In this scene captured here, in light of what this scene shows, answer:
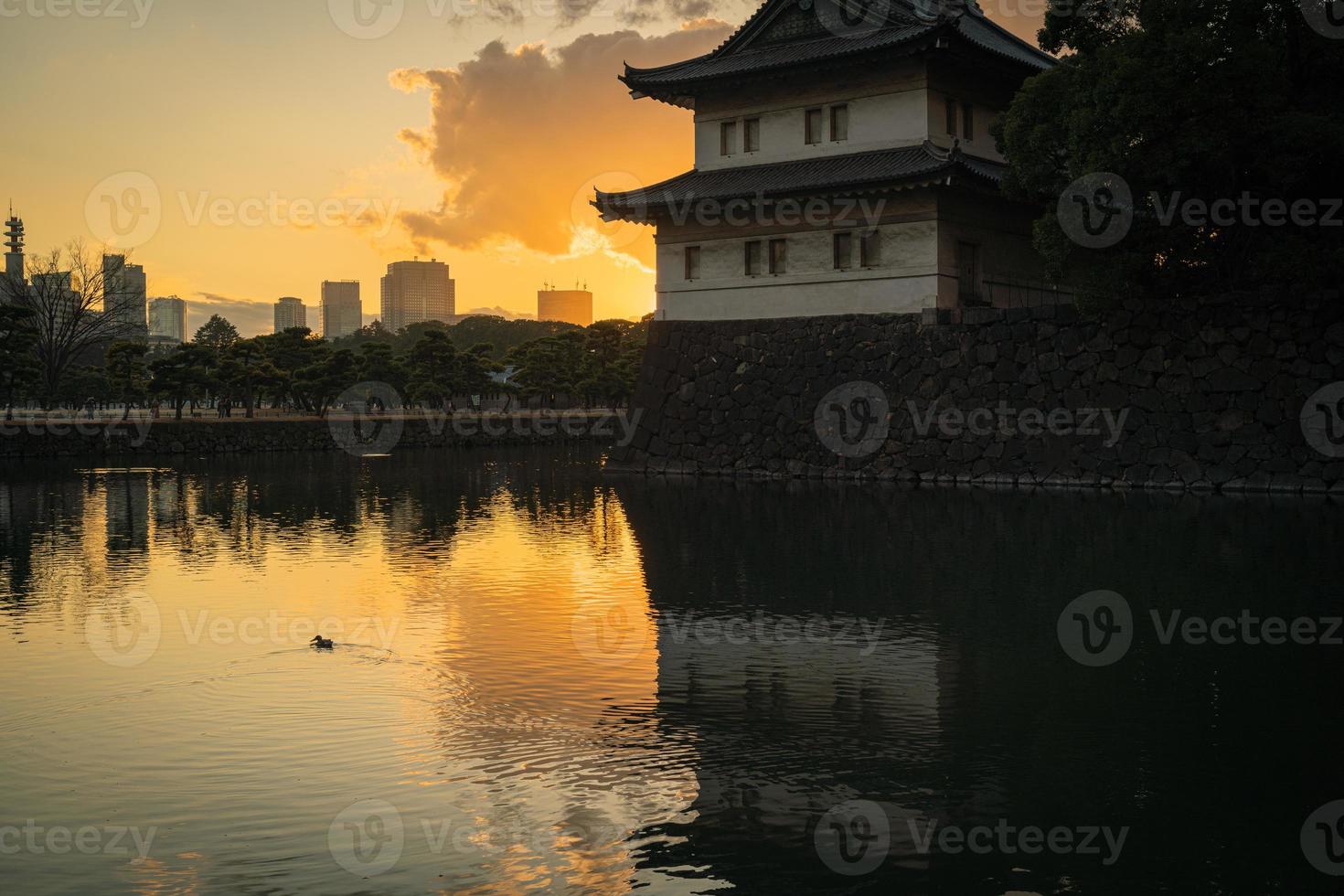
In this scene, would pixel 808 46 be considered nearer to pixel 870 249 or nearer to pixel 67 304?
pixel 870 249

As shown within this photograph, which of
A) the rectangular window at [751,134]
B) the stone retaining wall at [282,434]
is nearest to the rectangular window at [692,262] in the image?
the rectangular window at [751,134]

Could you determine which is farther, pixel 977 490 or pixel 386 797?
pixel 977 490

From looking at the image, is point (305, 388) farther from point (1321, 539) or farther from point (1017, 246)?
point (1321, 539)

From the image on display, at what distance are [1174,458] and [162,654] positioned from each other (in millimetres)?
25950

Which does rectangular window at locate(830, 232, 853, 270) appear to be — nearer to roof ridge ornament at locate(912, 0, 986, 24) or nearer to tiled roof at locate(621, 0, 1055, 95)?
tiled roof at locate(621, 0, 1055, 95)

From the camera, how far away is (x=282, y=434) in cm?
5784

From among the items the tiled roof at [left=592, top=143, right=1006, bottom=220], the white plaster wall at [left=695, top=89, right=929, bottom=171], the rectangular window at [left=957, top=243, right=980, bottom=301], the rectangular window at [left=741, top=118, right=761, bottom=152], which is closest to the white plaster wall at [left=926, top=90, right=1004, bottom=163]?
the white plaster wall at [left=695, top=89, right=929, bottom=171]

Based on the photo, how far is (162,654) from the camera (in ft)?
41.4

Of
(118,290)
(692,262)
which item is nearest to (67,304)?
(118,290)

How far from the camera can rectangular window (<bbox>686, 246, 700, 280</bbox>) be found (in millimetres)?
40656

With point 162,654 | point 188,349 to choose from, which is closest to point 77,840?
point 162,654

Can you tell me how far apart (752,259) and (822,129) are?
4.44m

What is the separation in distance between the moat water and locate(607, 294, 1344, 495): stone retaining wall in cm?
1105

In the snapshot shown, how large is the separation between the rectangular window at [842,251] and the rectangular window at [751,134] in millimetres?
4712
